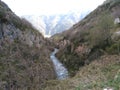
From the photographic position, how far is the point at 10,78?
19.7 meters

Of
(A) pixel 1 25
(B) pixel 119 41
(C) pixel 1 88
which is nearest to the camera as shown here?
(C) pixel 1 88

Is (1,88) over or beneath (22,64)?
beneath

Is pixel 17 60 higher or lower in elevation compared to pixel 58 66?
higher

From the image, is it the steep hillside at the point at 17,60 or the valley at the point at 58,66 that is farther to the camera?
the steep hillside at the point at 17,60

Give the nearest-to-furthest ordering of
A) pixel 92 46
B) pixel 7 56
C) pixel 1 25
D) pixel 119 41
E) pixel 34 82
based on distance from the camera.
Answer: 1. pixel 34 82
2. pixel 7 56
3. pixel 1 25
4. pixel 119 41
5. pixel 92 46

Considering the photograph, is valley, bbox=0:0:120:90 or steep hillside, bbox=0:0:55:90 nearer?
valley, bbox=0:0:120:90

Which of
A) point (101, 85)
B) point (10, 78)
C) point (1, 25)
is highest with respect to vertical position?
point (1, 25)

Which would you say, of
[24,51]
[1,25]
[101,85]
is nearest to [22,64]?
[24,51]

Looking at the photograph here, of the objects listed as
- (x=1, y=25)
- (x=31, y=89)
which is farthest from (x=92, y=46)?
(x=31, y=89)

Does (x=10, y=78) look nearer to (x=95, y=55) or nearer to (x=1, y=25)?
(x=1, y=25)

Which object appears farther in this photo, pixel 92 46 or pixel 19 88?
pixel 92 46

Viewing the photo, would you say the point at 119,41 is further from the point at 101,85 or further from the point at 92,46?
the point at 101,85

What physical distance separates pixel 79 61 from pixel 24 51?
1168cm

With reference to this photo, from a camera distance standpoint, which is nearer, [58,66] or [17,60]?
[17,60]
